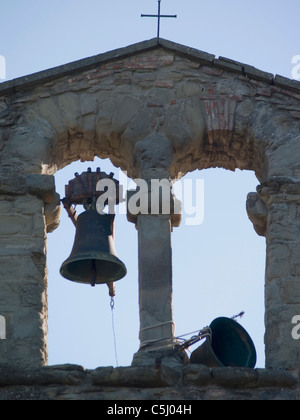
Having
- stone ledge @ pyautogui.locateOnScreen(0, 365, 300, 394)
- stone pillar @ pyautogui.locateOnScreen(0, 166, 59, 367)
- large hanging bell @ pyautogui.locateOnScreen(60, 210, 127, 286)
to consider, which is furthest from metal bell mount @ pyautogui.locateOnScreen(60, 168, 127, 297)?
stone ledge @ pyautogui.locateOnScreen(0, 365, 300, 394)

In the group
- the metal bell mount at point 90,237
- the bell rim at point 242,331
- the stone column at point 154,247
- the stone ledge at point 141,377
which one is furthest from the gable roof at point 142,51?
the stone ledge at point 141,377

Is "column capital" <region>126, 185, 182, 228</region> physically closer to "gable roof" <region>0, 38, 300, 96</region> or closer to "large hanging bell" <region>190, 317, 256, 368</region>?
"large hanging bell" <region>190, 317, 256, 368</region>

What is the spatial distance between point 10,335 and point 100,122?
6.34 ft

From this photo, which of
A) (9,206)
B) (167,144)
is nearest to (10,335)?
(9,206)

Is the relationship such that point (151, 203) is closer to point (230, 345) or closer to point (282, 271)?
point (282, 271)

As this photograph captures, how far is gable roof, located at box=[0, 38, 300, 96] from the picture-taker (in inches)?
524

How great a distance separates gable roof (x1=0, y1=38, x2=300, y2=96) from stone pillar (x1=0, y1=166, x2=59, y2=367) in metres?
0.78

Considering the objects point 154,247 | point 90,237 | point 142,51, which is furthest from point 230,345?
point 142,51

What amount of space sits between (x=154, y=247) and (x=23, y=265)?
927mm

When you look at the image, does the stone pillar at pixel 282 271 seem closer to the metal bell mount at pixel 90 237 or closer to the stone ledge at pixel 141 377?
the stone ledge at pixel 141 377

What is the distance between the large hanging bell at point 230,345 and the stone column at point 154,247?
29 centimetres

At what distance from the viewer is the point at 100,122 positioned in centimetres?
1319

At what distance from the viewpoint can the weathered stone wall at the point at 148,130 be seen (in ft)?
41.4
